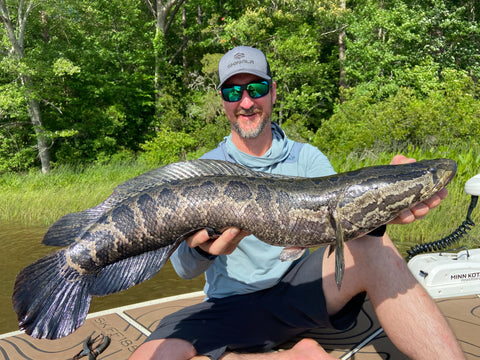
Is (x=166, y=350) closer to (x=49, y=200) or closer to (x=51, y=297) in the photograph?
(x=51, y=297)

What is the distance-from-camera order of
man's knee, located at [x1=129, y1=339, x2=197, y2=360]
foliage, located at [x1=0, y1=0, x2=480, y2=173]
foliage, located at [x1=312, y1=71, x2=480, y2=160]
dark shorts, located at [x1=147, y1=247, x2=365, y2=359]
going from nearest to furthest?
man's knee, located at [x1=129, y1=339, x2=197, y2=360] < dark shorts, located at [x1=147, y1=247, x2=365, y2=359] < foliage, located at [x1=312, y1=71, x2=480, y2=160] < foliage, located at [x1=0, y1=0, x2=480, y2=173]

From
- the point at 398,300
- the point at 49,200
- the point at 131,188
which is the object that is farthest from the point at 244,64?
the point at 49,200

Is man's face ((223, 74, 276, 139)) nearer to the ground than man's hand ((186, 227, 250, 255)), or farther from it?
farther from it

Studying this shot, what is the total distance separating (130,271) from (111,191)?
28.3 ft

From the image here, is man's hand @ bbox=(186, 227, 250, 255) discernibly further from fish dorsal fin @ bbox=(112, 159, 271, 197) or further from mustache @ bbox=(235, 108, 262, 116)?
mustache @ bbox=(235, 108, 262, 116)

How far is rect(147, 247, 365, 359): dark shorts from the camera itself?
8.84ft

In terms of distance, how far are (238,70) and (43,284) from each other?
2.06m

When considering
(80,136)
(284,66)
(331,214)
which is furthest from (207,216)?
(80,136)

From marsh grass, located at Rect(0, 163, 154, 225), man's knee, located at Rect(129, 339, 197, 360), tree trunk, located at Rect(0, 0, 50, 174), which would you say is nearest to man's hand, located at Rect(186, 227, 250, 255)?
man's knee, located at Rect(129, 339, 197, 360)

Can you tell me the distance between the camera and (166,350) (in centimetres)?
252

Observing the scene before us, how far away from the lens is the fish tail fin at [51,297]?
77.7 inches

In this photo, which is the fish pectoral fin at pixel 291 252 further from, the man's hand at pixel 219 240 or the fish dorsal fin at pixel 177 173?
the fish dorsal fin at pixel 177 173

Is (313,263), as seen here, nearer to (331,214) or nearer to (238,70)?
(331,214)

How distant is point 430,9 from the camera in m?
20.0
